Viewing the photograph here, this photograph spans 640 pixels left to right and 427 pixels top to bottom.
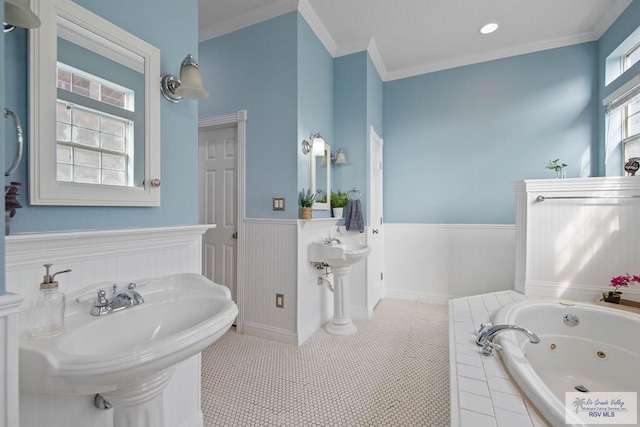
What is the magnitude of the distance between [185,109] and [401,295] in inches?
124

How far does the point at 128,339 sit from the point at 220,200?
189cm

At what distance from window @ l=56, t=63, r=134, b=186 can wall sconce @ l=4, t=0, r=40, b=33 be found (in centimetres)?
16

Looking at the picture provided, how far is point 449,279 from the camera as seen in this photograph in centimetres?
339

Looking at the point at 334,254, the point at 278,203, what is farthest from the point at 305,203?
the point at 334,254

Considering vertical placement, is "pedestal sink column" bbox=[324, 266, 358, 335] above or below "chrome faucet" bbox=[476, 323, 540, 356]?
below

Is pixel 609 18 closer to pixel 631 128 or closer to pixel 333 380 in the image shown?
pixel 631 128

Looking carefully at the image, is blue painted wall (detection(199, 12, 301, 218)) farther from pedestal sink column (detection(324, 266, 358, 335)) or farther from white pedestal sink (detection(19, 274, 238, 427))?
white pedestal sink (detection(19, 274, 238, 427))

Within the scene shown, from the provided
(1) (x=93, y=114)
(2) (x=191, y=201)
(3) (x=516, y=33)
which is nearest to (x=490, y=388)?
(2) (x=191, y=201)

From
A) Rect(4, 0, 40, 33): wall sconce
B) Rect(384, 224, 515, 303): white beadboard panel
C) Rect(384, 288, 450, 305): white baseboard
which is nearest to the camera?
Rect(4, 0, 40, 33): wall sconce

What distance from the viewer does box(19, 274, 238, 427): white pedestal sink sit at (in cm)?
71

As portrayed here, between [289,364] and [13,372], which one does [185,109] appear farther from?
[289,364]

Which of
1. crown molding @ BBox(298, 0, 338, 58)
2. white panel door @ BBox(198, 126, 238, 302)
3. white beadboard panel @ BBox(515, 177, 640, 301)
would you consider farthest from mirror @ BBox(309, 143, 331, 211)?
white beadboard panel @ BBox(515, 177, 640, 301)

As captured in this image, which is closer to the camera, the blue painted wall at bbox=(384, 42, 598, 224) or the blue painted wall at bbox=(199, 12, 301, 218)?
the blue painted wall at bbox=(199, 12, 301, 218)

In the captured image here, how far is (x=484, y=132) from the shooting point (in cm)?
329
